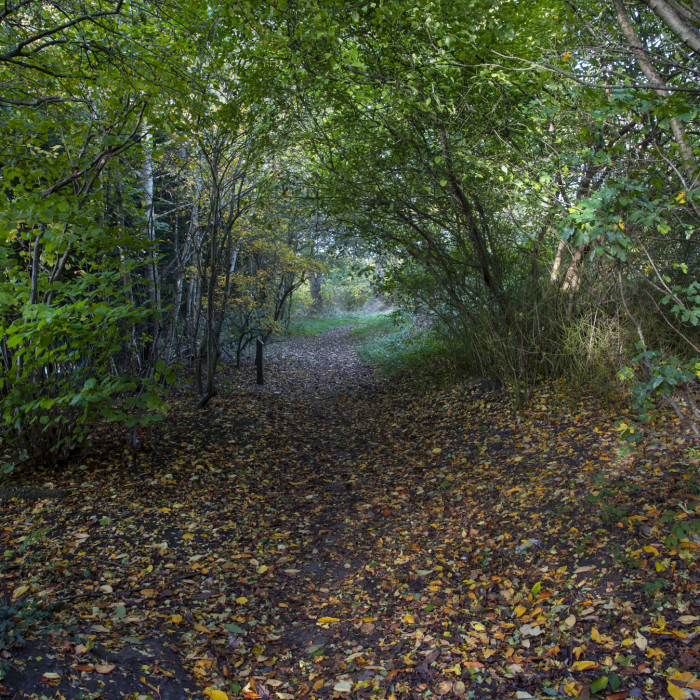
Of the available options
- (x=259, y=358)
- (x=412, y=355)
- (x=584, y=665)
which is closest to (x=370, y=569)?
(x=584, y=665)

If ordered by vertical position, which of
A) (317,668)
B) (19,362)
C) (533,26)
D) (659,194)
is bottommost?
(317,668)

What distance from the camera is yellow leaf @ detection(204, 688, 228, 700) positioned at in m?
2.44

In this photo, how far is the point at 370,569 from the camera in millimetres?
3732

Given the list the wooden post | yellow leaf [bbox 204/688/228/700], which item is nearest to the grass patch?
the wooden post

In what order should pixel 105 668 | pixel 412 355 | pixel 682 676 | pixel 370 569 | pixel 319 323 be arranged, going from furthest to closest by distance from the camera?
1. pixel 319 323
2. pixel 412 355
3. pixel 370 569
4. pixel 105 668
5. pixel 682 676

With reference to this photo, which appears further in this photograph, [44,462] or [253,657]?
[44,462]

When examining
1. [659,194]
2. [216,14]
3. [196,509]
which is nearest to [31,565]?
[196,509]

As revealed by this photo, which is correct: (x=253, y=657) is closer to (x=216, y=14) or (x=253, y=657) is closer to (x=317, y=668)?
(x=317, y=668)

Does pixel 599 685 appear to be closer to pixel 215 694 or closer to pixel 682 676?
pixel 682 676

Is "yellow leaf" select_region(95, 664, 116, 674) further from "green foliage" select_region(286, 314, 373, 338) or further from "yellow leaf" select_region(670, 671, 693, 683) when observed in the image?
"green foliage" select_region(286, 314, 373, 338)

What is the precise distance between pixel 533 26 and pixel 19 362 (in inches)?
229

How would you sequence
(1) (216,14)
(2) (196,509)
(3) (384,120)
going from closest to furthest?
(2) (196,509) → (1) (216,14) → (3) (384,120)

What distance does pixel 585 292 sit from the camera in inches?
231

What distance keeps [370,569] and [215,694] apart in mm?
1493
